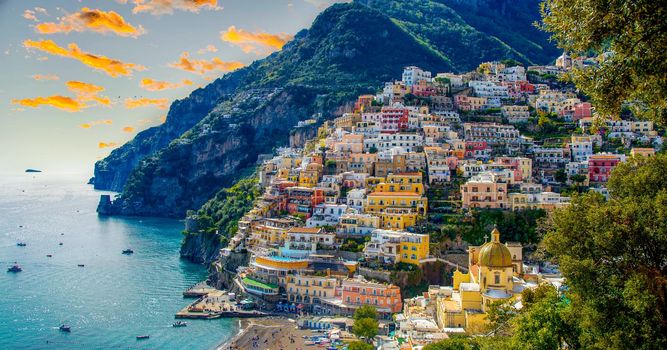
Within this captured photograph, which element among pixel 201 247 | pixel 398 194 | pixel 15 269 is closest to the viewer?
pixel 398 194

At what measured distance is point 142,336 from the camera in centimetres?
5141

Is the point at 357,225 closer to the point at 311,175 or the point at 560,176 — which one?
the point at 311,175

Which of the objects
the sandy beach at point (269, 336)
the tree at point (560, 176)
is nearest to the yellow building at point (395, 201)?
the sandy beach at point (269, 336)

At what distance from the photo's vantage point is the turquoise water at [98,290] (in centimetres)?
5144

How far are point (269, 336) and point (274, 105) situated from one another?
9634cm

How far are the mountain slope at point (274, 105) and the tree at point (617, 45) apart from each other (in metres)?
119

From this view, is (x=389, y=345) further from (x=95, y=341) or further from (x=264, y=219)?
(x=264, y=219)

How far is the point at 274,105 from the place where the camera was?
463 feet

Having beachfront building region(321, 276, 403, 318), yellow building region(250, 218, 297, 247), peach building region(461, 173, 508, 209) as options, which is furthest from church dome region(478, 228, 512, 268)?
yellow building region(250, 218, 297, 247)

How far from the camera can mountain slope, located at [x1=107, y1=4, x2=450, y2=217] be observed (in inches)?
5472

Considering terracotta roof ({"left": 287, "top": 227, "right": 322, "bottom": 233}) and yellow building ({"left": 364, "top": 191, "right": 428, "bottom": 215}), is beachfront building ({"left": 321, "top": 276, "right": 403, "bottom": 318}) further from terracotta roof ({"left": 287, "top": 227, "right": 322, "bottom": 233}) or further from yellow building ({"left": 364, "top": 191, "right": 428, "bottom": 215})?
yellow building ({"left": 364, "top": 191, "right": 428, "bottom": 215})

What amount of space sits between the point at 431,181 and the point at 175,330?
30635 mm

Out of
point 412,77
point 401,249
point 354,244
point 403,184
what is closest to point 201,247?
point 403,184

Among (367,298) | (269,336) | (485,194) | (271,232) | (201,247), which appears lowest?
(269,336)
